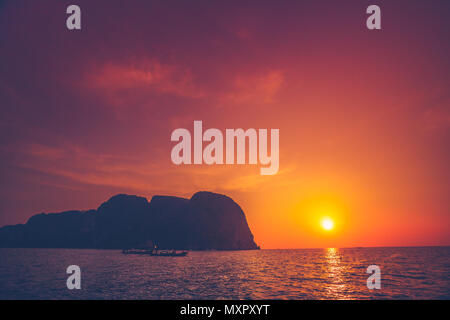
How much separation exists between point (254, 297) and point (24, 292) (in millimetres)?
27591
